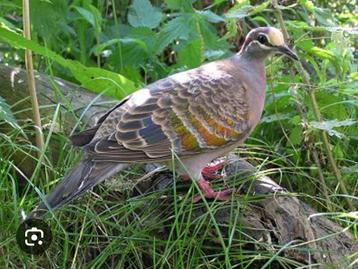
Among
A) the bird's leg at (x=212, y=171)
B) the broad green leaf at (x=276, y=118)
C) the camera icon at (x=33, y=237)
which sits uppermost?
the camera icon at (x=33, y=237)

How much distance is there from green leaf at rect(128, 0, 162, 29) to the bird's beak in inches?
44.9

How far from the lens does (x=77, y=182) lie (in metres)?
2.64

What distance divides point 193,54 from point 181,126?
1.10 meters

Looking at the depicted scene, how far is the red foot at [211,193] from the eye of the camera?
277 cm

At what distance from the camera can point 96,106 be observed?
3.48 m

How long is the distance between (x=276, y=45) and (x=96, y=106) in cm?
91

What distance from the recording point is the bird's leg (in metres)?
3.02

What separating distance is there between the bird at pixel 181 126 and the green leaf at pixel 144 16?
3.37 feet

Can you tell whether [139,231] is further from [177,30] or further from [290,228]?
[177,30]

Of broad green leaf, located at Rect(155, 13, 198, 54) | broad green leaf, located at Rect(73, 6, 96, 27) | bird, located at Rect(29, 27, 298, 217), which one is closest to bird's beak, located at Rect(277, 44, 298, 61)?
bird, located at Rect(29, 27, 298, 217)

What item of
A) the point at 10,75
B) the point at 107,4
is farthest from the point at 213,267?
the point at 107,4

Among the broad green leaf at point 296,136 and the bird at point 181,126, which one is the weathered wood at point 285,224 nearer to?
the bird at point 181,126

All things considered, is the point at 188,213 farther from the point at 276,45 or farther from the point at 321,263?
the point at 276,45

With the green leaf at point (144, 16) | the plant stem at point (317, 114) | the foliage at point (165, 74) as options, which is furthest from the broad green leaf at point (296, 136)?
the green leaf at point (144, 16)
